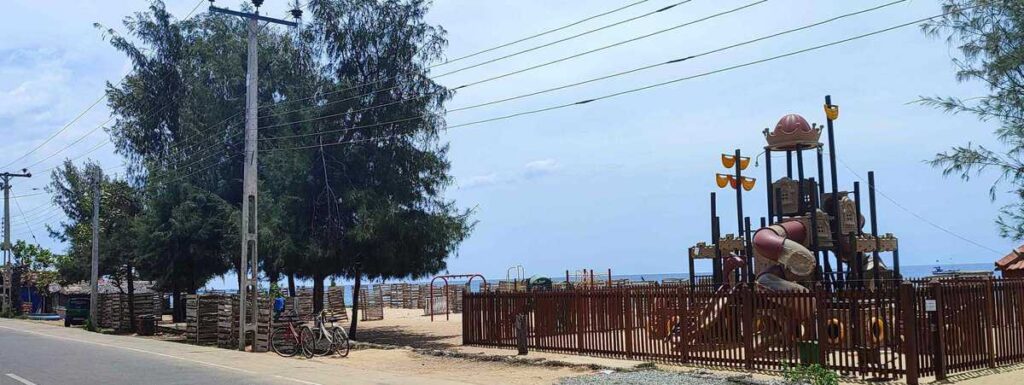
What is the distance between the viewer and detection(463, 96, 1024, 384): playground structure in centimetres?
1462

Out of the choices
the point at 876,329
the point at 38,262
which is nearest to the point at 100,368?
the point at 876,329

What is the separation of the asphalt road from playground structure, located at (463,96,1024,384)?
7.26 meters

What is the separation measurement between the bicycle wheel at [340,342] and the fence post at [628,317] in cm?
789

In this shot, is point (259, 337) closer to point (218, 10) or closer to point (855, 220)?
point (218, 10)

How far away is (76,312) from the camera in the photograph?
1736 inches

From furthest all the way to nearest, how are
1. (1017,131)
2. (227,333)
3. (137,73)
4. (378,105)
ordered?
(137,73) < (378,105) < (227,333) < (1017,131)

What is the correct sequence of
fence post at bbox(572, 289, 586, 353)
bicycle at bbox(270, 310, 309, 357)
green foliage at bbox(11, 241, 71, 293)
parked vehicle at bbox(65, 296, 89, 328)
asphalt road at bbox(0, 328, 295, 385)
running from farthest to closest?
1. green foliage at bbox(11, 241, 71, 293)
2. parked vehicle at bbox(65, 296, 89, 328)
3. bicycle at bbox(270, 310, 309, 357)
4. fence post at bbox(572, 289, 586, 353)
5. asphalt road at bbox(0, 328, 295, 385)

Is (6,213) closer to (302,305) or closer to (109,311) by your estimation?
(109,311)

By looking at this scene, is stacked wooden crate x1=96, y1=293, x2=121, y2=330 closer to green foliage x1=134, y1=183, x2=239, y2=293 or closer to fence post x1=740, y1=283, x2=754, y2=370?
green foliage x1=134, y1=183, x2=239, y2=293

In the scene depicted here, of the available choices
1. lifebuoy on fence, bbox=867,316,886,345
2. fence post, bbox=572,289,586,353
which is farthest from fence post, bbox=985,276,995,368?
fence post, bbox=572,289,586,353

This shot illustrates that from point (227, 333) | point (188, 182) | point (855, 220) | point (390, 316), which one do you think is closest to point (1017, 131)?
point (855, 220)

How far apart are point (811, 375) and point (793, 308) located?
2.17 meters

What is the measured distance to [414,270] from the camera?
29.9 m

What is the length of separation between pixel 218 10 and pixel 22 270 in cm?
5764
